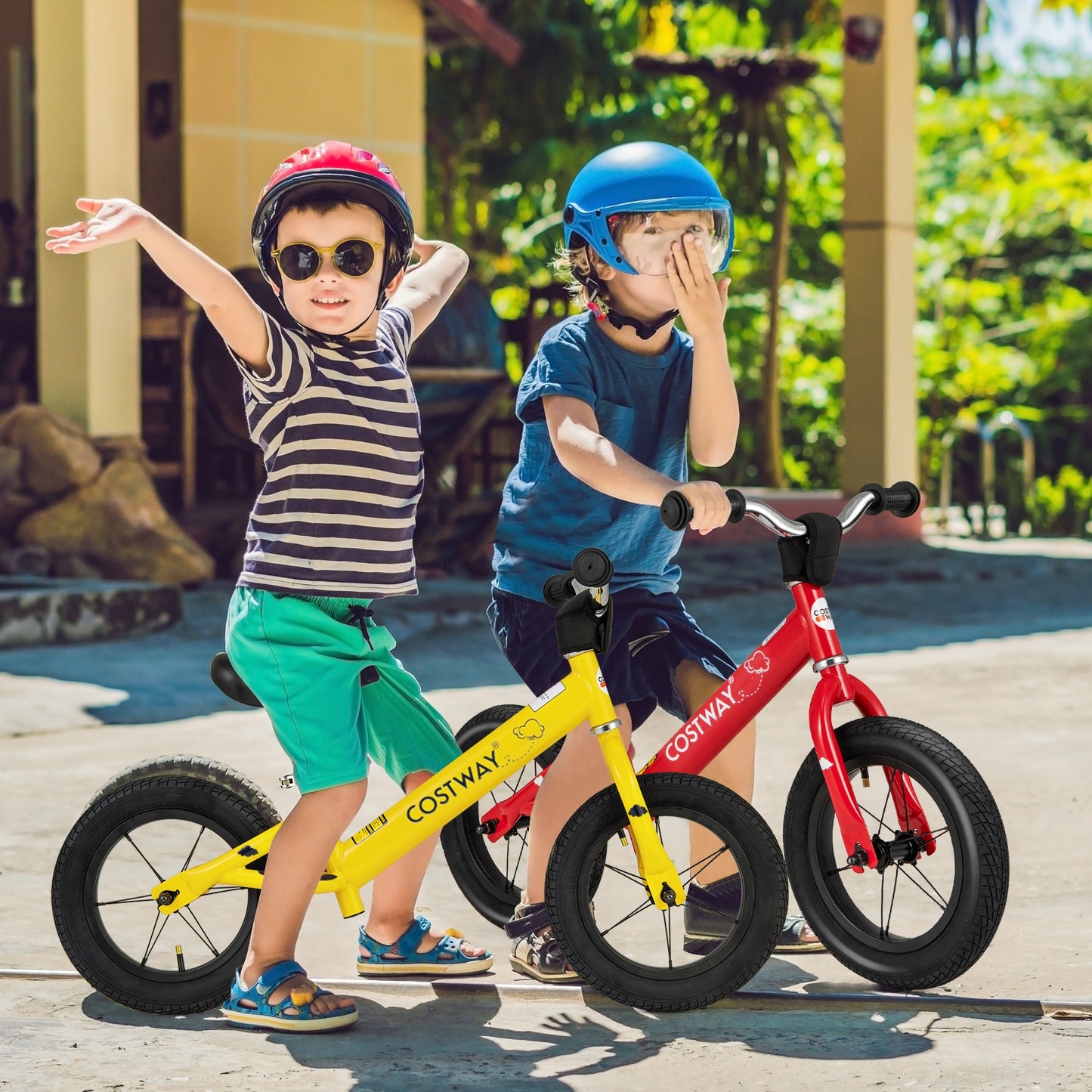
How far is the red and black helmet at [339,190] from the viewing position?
334 centimetres

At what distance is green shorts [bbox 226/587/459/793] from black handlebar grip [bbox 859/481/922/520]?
0.90 metres

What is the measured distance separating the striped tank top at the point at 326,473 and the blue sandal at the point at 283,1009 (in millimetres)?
639

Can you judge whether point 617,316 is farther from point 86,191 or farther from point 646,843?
point 86,191

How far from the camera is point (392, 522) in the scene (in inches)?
134

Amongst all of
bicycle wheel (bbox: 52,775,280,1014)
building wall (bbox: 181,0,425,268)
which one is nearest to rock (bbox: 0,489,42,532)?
building wall (bbox: 181,0,425,268)

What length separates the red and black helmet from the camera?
334 cm

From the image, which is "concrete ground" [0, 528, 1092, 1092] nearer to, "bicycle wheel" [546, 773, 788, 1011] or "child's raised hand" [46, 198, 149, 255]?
"bicycle wheel" [546, 773, 788, 1011]

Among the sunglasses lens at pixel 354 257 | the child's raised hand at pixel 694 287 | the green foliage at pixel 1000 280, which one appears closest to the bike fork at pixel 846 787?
the child's raised hand at pixel 694 287

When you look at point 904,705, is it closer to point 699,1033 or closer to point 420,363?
point 699,1033

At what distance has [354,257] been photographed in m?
3.39

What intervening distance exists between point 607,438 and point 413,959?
1.02 m

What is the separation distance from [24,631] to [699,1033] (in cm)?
536

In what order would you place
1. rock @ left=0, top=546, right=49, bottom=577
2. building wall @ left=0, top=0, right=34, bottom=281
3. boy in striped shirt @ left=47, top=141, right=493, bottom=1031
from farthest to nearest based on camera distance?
building wall @ left=0, top=0, right=34, bottom=281, rock @ left=0, top=546, right=49, bottom=577, boy in striped shirt @ left=47, top=141, right=493, bottom=1031

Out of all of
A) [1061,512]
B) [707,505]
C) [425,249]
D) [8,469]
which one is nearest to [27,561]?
[8,469]
